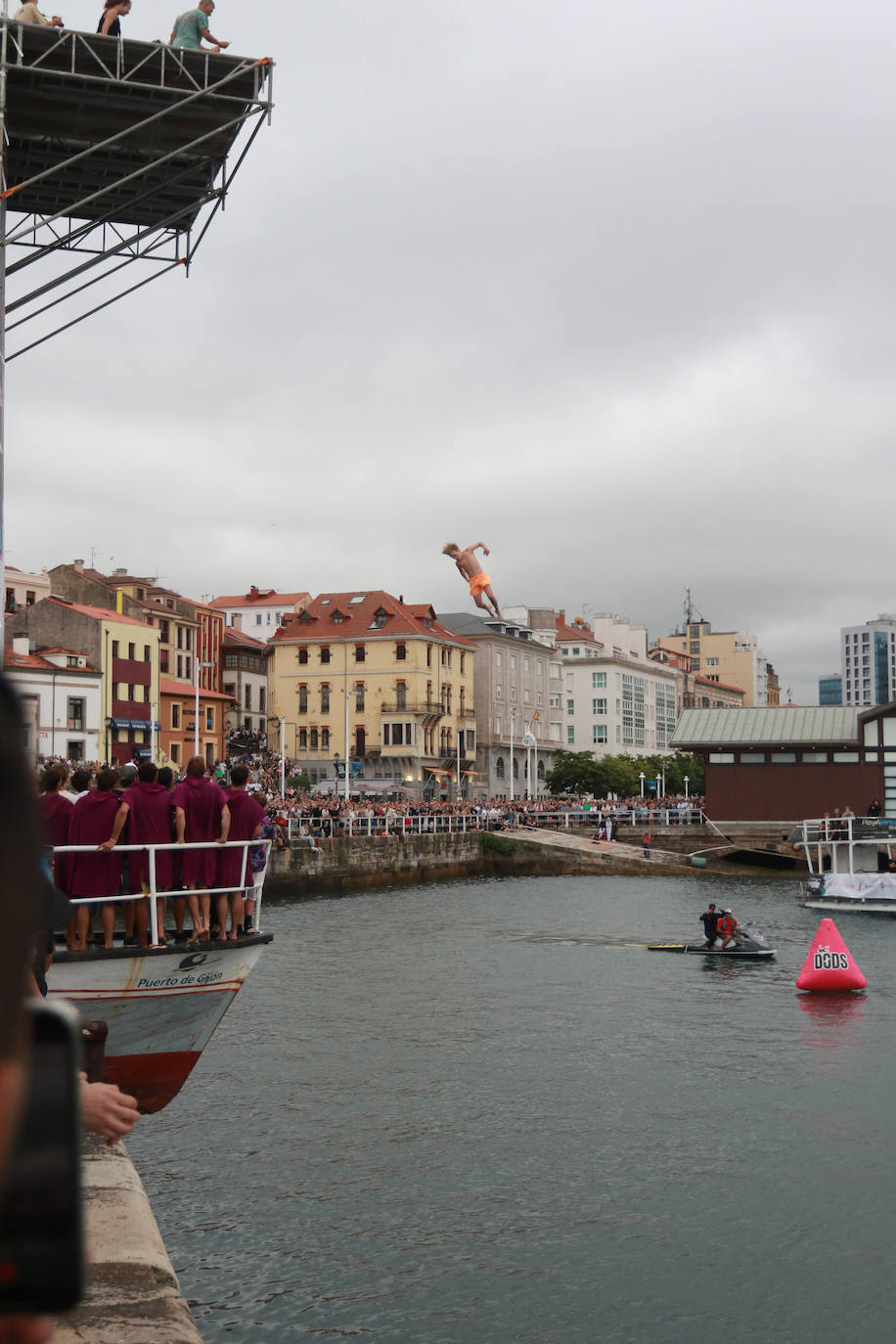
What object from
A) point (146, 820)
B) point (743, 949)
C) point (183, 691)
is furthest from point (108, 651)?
point (146, 820)

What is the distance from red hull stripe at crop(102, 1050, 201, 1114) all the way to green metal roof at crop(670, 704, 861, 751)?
60.4m

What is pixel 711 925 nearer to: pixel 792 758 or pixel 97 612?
pixel 792 758

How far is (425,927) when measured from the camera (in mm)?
46344

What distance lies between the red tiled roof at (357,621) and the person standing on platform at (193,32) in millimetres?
92257

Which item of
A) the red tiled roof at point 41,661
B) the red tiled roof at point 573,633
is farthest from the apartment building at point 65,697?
the red tiled roof at point 573,633

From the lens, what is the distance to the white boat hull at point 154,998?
1466 centimetres

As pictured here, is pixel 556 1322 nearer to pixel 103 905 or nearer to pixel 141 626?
pixel 103 905

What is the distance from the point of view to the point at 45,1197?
1.53 m

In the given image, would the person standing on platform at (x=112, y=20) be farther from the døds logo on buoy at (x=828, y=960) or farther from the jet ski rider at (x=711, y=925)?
the jet ski rider at (x=711, y=925)

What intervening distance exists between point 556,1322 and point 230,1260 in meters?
3.75

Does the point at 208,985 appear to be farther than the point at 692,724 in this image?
No

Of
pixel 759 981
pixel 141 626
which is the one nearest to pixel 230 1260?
pixel 759 981

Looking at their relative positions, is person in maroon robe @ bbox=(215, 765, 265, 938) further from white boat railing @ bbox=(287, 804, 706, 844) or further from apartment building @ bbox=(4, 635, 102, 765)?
apartment building @ bbox=(4, 635, 102, 765)

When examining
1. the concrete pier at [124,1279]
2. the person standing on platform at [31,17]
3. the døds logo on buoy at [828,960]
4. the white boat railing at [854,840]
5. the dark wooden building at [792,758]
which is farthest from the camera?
the dark wooden building at [792,758]
